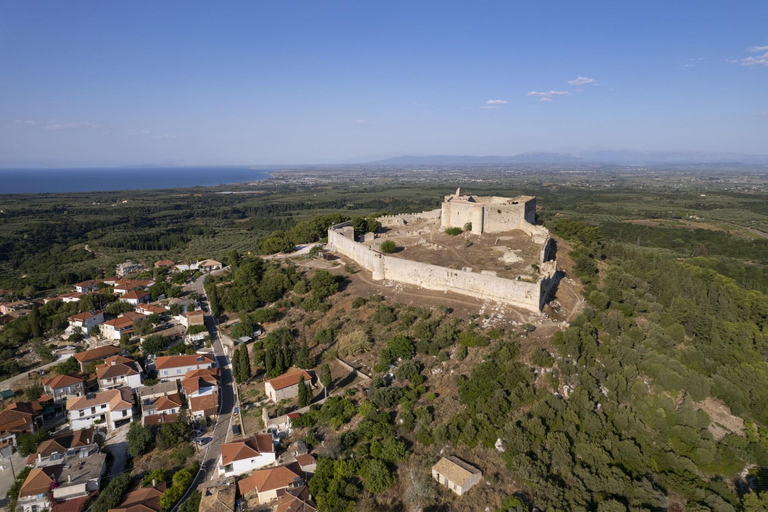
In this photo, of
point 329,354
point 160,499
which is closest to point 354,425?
point 329,354

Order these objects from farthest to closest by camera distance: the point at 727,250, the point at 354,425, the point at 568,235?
the point at 727,250 → the point at 568,235 → the point at 354,425

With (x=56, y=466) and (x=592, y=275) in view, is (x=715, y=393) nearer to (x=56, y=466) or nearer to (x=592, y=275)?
(x=592, y=275)

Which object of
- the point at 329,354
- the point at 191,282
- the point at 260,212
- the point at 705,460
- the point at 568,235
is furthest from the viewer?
the point at 260,212

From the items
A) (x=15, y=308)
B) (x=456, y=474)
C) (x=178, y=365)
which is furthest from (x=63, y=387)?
(x=456, y=474)

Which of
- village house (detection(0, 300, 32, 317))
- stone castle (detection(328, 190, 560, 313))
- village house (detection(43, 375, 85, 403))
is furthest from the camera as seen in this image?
village house (detection(0, 300, 32, 317))

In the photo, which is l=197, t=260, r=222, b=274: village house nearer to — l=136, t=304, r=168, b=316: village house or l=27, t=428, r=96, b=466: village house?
l=136, t=304, r=168, b=316: village house

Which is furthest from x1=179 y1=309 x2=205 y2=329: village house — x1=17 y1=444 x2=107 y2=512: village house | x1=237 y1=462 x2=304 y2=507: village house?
x1=237 y1=462 x2=304 y2=507: village house
